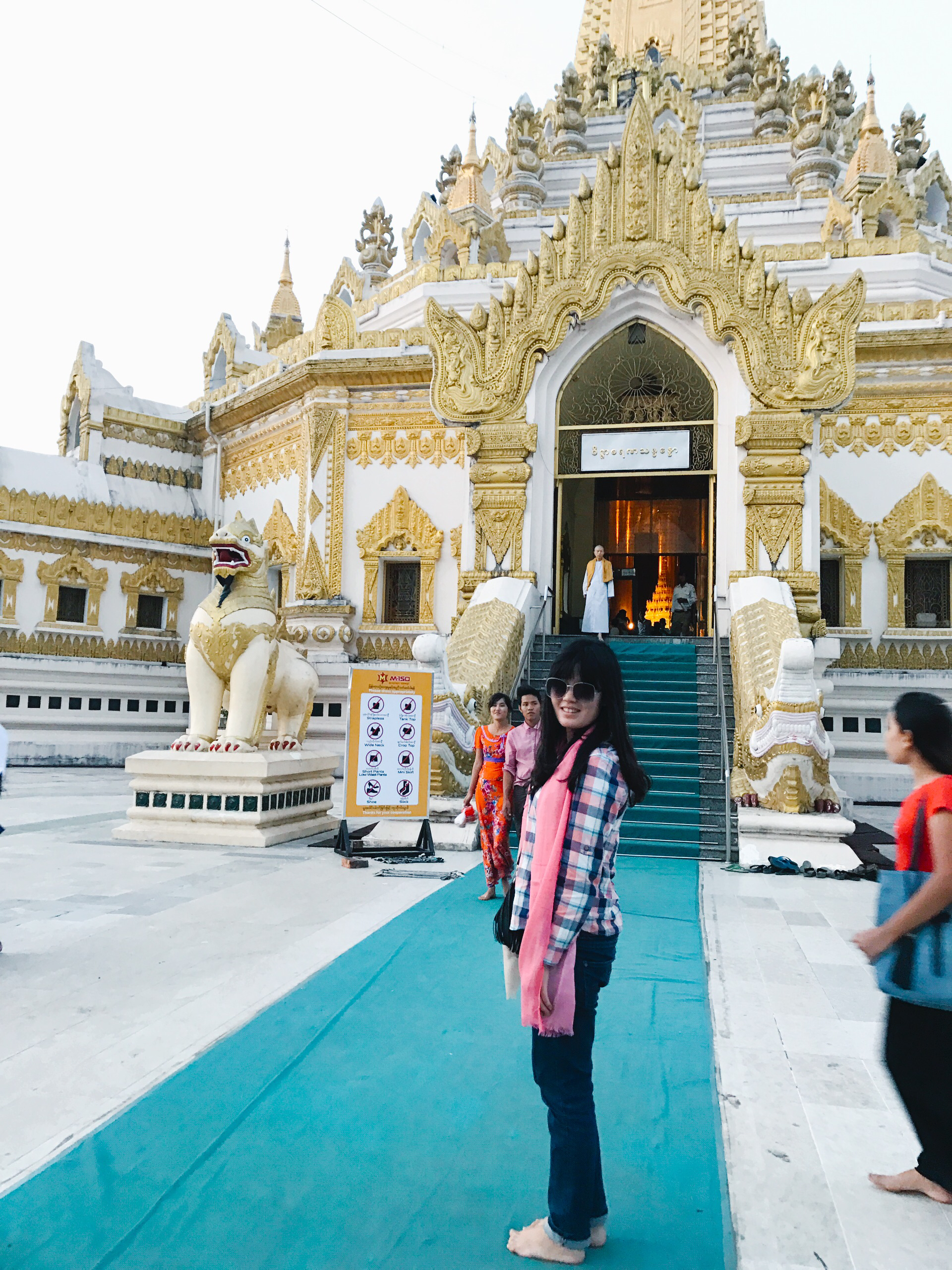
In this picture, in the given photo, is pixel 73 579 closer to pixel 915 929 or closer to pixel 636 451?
pixel 636 451

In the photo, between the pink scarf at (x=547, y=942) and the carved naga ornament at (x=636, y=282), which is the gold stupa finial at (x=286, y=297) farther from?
the pink scarf at (x=547, y=942)

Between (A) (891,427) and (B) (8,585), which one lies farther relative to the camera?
(B) (8,585)

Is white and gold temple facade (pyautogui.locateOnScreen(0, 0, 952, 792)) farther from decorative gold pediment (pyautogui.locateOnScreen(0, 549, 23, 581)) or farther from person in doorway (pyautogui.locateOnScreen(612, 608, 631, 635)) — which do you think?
person in doorway (pyautogui.locateOnScreen(612, 608, 631, 635))

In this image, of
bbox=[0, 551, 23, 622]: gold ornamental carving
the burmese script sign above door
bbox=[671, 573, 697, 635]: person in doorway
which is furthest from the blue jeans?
bbox=[0, 551, 23, 622]: gold ornamental carving

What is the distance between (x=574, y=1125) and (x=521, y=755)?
3.61m

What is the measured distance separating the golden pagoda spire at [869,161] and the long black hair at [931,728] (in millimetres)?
17312

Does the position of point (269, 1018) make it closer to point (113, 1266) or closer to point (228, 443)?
point (113, 1266)

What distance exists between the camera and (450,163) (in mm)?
22703

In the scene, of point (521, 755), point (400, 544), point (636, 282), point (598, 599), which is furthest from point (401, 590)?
point (521, 755)

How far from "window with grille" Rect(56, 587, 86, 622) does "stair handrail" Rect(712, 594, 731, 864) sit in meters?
10.3

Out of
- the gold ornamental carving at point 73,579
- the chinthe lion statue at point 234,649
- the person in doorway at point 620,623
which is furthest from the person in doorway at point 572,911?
the person in doorway at point 620,623

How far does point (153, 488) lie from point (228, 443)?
1.53 metres

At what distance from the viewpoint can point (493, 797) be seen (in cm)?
612

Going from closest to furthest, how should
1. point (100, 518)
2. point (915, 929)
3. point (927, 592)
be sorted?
1. point (915, 929)
2. point (927, 592)
3. point (100, 518)
